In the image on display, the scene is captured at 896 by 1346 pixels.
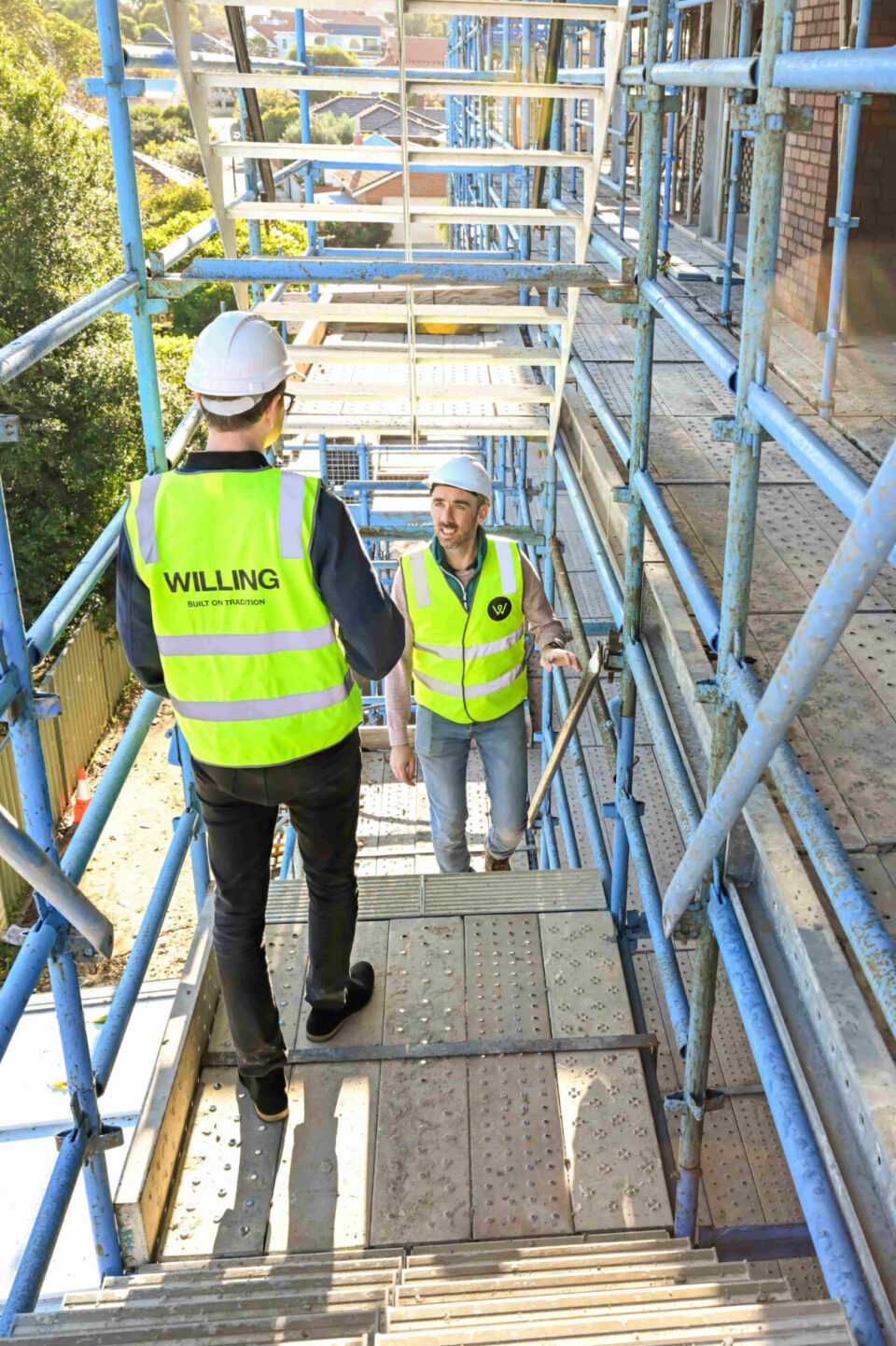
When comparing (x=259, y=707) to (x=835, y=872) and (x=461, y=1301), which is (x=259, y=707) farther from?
(x=835, y=872)

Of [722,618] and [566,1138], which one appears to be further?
[566,1138]

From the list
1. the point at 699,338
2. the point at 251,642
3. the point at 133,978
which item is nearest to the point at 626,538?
the point at 699,338

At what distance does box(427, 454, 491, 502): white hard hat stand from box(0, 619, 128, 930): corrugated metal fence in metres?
9.88

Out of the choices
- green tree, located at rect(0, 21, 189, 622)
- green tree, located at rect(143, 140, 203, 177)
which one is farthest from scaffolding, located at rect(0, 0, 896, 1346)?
green tree, located at rect(143, 140, 203, 177)

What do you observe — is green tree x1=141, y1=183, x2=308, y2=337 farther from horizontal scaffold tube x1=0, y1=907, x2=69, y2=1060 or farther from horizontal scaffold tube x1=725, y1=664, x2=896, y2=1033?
horizontal scaffold tube x1=725, y1=664, x2=896, y2=1033

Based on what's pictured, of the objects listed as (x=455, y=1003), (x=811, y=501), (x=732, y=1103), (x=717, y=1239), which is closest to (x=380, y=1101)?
(x=455, y=1003)

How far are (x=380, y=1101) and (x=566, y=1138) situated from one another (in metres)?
0.56

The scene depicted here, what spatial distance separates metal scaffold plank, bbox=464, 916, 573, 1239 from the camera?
3.08 metres

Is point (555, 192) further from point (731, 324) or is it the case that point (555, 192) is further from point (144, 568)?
point (144, 568)

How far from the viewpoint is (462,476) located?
4.12 meters

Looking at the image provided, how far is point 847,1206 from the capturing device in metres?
1.82

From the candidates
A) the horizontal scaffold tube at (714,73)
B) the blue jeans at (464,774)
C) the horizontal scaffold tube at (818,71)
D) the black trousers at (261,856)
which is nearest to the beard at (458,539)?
the blue jeans at (464,774)

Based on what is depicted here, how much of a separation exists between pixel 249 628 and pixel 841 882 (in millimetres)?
1641

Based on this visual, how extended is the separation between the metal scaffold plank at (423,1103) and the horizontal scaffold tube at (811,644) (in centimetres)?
150
